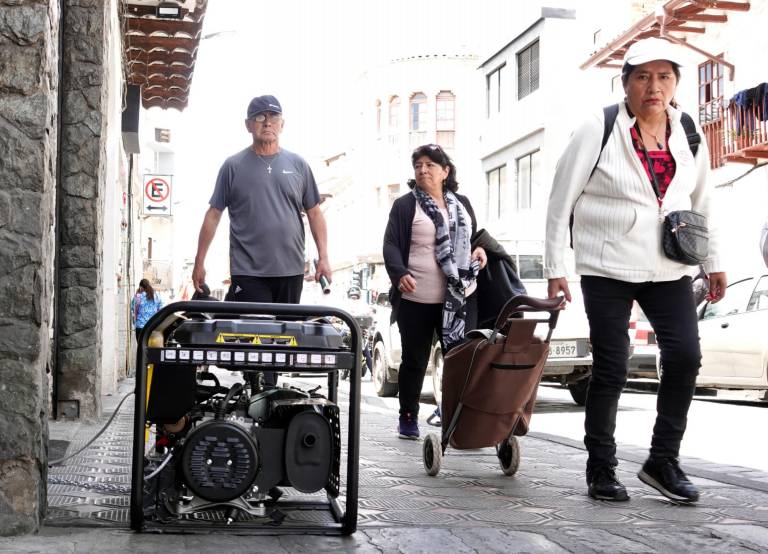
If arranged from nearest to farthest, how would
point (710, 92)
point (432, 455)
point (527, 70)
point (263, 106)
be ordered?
1. point (432, 455)
2. point (263, 106)
3. point (710, 92)
4. point (527, 70)

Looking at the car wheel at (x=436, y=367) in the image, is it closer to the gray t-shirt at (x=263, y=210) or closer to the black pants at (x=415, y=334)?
the black pants at (x=415, y=334)

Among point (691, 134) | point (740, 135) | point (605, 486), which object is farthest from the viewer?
point (740, 135)

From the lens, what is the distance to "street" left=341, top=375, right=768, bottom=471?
7.86 meters

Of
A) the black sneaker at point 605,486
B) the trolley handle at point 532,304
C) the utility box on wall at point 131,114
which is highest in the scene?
the utility box on wall at point 131,114

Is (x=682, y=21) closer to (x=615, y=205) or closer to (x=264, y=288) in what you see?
(x=264, y=288)

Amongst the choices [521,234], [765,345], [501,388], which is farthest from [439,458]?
[521,234]

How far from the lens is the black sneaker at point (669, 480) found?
5031 millimetres

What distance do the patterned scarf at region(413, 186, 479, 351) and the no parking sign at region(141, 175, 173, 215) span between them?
23.2 metres

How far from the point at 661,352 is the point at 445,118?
45302mm

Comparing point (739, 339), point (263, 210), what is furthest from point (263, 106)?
point (739, 339)

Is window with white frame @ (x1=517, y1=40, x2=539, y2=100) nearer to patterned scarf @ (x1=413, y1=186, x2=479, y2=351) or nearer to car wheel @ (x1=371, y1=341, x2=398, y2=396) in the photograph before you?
car wheel @ (x1=371, y1=341, x2=398, y2=396)

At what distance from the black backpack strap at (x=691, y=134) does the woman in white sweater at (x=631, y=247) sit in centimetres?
6

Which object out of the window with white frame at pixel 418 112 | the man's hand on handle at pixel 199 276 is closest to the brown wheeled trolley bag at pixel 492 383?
the man's hand on handle at pixel 199 276

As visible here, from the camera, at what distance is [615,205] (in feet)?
17.5
